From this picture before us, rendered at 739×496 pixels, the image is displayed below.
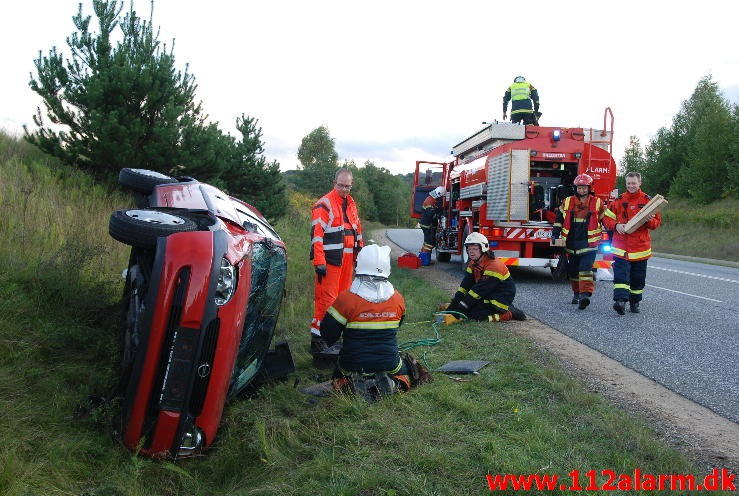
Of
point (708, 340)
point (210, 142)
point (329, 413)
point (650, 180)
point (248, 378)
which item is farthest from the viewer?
point (650, 180)

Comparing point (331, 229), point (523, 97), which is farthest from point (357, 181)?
point (331, 229)

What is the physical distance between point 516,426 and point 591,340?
10.0 feet

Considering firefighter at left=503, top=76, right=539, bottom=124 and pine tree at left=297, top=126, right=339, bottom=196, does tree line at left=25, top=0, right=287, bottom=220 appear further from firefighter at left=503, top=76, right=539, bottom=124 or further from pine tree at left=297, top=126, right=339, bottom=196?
pine tree at left=297, top=126, right=339, bottom=196

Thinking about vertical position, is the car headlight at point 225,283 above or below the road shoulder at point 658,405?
above

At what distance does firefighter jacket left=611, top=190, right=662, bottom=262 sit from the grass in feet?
10.3

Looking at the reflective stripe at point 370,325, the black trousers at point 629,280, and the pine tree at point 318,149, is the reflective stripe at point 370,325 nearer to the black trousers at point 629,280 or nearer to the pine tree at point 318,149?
the black trousers at point 629,280

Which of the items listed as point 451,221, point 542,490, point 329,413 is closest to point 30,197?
point 329,413

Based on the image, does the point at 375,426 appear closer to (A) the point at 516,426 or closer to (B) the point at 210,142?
(A) the point at 516,426

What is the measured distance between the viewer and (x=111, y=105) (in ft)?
26.8

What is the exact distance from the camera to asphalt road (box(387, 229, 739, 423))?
4.39m

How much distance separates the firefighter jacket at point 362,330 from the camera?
151 inches

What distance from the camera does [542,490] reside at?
2418 mm

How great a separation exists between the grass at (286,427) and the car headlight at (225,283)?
2.66 feet

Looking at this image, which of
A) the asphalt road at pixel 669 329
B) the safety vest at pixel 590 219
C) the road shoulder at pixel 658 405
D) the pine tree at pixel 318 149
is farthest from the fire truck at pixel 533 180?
the pine tree at pixel 318 149
